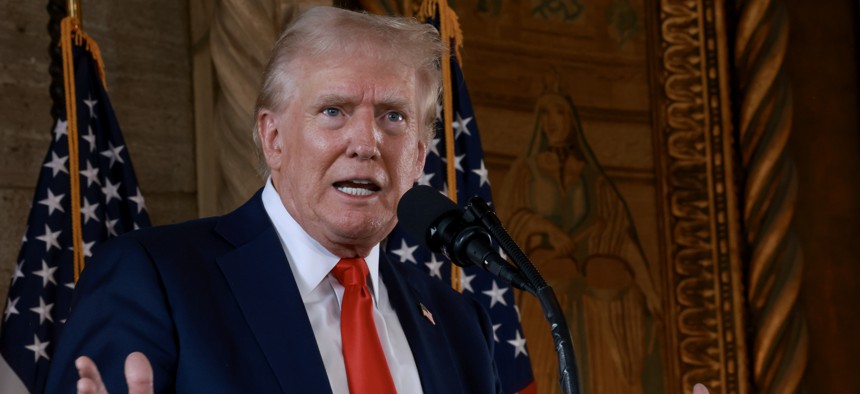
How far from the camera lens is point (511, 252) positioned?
1.66 m

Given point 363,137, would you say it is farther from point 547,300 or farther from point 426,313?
point 547,300

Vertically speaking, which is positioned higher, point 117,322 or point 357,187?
point 357,187

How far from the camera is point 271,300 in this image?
216cm

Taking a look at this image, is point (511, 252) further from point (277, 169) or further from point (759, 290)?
point (759, 290)

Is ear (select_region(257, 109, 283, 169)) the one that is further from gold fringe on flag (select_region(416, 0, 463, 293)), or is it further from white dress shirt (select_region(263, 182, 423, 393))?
gold fringe on flag (select_region(416, 0, 463, 293))

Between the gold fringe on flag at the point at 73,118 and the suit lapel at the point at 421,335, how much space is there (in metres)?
1.35

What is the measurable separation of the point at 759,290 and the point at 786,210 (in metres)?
0.35

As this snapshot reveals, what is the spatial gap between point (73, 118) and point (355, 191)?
1.58 m

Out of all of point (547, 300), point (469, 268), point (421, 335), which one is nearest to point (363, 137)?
point (421, 335)

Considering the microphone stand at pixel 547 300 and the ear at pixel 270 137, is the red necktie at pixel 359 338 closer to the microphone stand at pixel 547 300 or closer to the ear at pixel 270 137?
the ear at pixel 270 137

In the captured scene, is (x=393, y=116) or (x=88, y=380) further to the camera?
(x=393, y=116)

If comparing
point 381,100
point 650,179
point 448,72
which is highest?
point 448,72

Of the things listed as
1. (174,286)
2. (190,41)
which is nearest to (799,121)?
(190,41)

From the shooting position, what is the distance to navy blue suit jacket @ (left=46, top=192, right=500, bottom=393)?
1.97 metres
